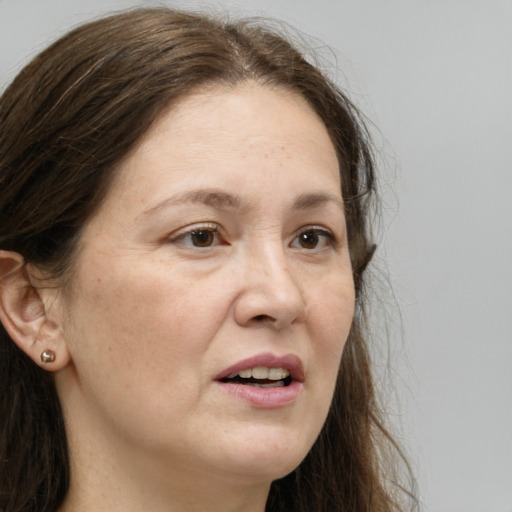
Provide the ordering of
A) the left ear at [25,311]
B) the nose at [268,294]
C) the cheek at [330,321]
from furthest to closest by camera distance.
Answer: the left ear at [25,311]
the cheek at [330,321]
the nose at [268,294]

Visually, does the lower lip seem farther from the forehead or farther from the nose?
the forehead

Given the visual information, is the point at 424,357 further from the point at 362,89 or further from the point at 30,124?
the point at 30,124

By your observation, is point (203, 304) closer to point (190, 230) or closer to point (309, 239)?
point (190, 230)

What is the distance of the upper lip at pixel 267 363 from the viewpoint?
8.28 feet

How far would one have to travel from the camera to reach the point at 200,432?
8.36ft

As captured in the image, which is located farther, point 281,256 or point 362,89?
point 362,89

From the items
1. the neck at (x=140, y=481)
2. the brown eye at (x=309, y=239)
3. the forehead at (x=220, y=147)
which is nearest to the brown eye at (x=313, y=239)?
the brown eye at (x=309, y=239)

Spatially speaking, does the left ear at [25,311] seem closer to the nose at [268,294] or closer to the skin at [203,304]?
the skin at [203,304]

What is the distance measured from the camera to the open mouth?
2557 mm

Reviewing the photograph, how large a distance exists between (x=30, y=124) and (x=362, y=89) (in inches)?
53.5

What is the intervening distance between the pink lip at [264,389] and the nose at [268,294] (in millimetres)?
67

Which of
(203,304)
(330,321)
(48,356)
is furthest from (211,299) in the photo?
(48,356)

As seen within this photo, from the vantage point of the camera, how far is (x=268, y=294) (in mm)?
2529

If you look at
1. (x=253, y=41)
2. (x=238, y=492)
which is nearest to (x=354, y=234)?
(x=253, y=41)
